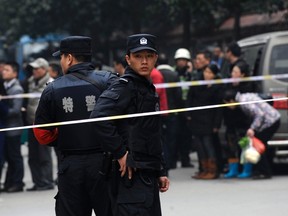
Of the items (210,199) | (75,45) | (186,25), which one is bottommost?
(210,199)

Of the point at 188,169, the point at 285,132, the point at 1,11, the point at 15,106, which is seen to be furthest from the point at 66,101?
the point at 1,11

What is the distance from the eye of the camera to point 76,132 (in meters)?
6.39

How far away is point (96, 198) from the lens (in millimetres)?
6340

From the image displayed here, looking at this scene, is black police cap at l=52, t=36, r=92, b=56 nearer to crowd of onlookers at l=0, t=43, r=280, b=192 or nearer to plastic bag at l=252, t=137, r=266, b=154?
crowd of onlookers at l=0, t=43, r=280, b=192

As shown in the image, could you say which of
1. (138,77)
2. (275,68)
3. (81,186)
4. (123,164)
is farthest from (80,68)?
(275,68)

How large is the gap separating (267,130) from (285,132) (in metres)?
0.45

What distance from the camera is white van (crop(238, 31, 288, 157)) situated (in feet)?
39.3

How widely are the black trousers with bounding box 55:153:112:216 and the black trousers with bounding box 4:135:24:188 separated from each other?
5672mm

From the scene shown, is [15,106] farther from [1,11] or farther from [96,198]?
[1,11]

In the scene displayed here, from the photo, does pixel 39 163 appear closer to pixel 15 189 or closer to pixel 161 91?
pixel 15 189

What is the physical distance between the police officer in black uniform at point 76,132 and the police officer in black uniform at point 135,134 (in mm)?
486

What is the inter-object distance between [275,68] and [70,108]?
6.25 metres

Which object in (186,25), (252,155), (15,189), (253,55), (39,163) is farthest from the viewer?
(186,25)

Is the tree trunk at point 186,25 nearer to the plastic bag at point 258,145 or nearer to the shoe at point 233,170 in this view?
the shoe at point 233,170
